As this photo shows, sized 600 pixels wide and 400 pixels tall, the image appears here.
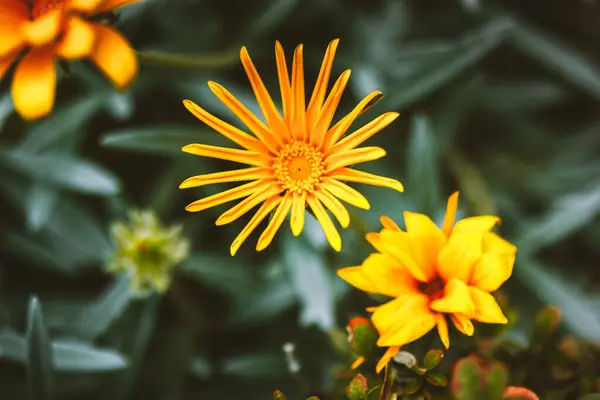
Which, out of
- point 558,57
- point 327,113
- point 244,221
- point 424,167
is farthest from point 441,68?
point 327,113

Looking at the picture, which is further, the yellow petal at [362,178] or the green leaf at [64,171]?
the green leaf at [64,171]

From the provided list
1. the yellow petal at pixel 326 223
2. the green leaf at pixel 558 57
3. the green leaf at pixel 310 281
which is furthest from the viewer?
the green leaf at pixel 558 57

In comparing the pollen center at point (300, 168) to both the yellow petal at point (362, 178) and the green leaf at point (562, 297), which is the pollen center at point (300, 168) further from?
the green leaf at point (562, 297)

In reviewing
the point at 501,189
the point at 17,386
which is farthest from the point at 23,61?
the point at 501,189

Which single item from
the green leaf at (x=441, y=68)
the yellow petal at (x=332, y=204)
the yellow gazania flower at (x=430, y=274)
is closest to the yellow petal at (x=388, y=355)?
the yellow gazania flower at (x=430, y=274)

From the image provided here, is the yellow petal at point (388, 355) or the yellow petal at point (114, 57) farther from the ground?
the yellow petal at point (114, 57)

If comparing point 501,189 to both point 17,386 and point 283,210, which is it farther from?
point 17,386

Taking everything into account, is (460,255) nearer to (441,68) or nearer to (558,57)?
(441,68)
